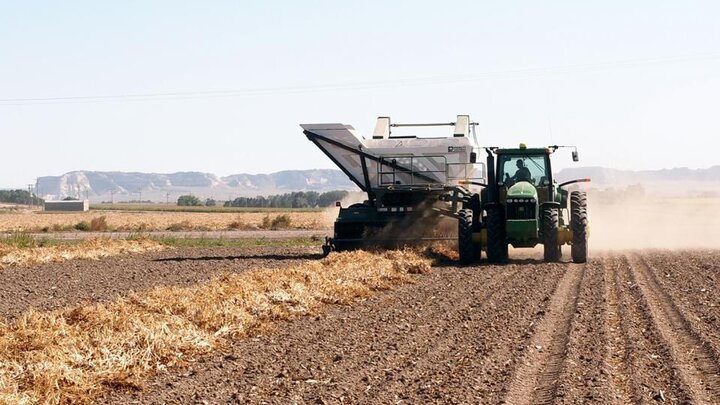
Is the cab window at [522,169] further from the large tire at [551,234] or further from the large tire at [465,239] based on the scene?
the large tire at [465,239]

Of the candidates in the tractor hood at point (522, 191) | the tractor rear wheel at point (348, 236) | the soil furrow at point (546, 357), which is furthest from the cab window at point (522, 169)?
the soil furrow at point (546, 357)

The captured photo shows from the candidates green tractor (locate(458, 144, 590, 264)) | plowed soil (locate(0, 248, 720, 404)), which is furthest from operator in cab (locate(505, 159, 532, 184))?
plowed soil (locate(0, 248, 720, 404))

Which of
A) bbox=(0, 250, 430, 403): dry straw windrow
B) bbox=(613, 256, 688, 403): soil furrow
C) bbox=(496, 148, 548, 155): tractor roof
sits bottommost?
bbox=(613, 256, 688, 403): soil furrow

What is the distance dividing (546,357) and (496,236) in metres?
13.8

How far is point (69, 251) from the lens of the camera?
32.2m

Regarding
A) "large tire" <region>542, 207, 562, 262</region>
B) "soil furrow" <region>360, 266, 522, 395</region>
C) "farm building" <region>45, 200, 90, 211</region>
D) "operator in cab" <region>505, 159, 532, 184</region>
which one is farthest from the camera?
"farm building" <region>45, 200, 90, 211</region>

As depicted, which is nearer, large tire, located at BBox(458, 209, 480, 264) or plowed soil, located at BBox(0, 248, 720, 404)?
plowed soil, located at BBox(0, 248, 720, 404)

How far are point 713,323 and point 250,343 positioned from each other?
6.41m

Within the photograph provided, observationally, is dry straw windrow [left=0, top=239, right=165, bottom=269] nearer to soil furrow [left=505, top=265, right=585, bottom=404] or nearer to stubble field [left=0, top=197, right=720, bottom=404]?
stubble field [left=0, top=197, right=720, bottom=404]

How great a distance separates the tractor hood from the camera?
24938 millimetres

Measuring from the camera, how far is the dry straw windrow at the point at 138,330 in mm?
9570

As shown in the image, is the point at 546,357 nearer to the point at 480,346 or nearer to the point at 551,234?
the point at 480,346

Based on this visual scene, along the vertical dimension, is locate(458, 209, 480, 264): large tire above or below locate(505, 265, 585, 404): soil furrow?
above

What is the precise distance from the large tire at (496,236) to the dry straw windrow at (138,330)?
6.82 meters
